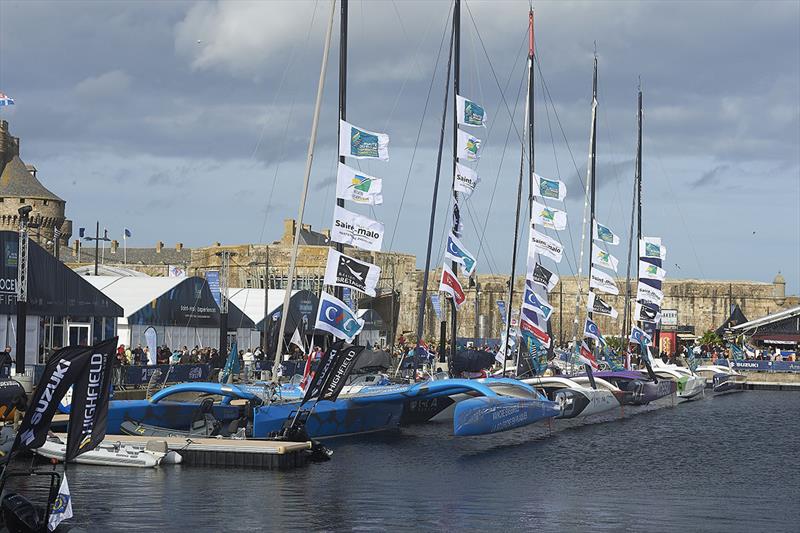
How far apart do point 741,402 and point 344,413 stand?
23932 millimetres

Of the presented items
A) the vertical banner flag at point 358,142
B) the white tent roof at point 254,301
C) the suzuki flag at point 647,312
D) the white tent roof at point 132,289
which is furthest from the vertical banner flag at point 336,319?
the suzuki flag at point 647,312

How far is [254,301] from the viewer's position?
5291cm

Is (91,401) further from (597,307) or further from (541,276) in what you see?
(597,307)

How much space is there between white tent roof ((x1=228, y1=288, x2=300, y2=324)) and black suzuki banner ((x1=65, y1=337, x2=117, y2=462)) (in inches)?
1380

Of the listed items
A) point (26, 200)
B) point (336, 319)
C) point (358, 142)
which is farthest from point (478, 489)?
point (26, 200)

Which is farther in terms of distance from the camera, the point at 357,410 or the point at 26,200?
the point at 26,200

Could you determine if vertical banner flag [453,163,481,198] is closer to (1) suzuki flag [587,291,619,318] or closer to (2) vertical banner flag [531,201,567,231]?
(2) vertical banner flag [531,201,567,231]

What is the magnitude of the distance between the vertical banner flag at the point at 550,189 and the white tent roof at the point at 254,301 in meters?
17.4

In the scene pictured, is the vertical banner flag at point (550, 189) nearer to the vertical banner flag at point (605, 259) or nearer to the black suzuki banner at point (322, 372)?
the vertical banner flag at point (605, 259)

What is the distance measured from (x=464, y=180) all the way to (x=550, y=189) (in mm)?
3987

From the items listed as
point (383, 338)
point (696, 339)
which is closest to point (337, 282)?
point (383, 338)

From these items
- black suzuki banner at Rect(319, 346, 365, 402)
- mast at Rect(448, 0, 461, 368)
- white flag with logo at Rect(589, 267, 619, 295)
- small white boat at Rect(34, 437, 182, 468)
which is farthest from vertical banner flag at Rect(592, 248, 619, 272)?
small white boat at Rect(34, 437, 182, 468)

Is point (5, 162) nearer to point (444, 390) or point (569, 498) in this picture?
point (444, 390)

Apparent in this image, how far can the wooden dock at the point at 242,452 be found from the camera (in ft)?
72.3
